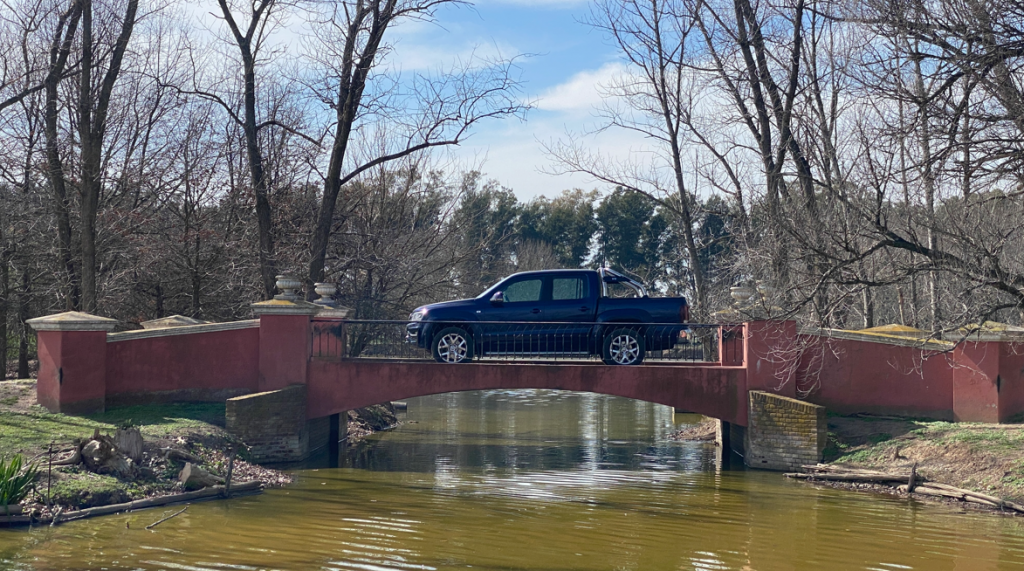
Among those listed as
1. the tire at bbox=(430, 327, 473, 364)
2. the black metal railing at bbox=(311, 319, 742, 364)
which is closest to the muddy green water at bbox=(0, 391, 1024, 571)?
the tire at bbox=(430, 327, 473, 364)

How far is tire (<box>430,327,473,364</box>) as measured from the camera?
17.0 m

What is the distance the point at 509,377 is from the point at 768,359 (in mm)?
4924

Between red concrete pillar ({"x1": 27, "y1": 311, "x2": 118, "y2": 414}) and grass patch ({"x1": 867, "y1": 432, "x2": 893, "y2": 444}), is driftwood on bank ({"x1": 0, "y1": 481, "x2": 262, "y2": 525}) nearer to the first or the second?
red concrete pillar ({"x1": 27, "y1": 311, "x2": 118, "y2": 414})

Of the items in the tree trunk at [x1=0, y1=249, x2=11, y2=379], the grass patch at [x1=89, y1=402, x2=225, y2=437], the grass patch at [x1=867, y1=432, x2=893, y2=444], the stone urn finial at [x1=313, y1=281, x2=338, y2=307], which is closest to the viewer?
the grass patch at [x1=89, y1=402, x2=225, y2=437]

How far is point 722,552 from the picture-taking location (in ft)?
33.1

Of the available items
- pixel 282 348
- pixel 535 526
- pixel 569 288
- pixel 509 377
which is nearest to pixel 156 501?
pixel 535 526

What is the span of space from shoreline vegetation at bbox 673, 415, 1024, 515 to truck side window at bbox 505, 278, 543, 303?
18.8 feet

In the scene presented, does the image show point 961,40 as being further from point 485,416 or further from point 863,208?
point 485,416

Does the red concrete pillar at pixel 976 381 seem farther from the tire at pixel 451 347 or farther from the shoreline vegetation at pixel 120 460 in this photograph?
the shoreline vegetation at pixel 120 460

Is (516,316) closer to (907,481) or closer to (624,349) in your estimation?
(624,349)

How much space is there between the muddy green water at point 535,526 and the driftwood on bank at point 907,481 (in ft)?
1.44

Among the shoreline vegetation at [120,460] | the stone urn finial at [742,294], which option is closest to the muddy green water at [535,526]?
the shoreline vegetation at [120,460]

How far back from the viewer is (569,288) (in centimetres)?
1702

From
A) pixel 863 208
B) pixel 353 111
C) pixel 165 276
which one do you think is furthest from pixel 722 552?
pixel 165 276
